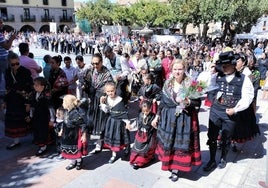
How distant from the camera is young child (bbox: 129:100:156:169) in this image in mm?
4688

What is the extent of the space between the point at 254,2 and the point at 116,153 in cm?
2479

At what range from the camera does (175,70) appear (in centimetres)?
412

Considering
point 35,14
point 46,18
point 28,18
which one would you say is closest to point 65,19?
point 46,18

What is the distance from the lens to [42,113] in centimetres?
518

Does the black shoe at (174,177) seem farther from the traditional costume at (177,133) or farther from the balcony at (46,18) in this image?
the balcony at (46,18)

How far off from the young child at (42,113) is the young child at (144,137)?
1.54m

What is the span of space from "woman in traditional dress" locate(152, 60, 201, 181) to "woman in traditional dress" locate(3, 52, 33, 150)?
2.54 m

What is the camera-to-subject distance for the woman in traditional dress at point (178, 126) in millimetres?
4125

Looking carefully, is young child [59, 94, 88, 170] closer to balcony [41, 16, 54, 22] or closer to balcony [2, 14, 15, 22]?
balcony [2, 14, 15, 22]

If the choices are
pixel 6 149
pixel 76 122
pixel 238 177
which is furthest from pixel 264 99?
pixel 6 149

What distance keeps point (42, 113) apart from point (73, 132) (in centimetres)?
95

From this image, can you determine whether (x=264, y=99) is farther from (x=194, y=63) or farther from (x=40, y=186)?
(x=40, y=186)

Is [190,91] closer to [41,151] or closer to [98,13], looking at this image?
[41,151]

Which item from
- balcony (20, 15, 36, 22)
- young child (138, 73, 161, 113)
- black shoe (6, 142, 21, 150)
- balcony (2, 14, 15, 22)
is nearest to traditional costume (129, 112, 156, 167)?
young child (138, 73, 161, 113)
